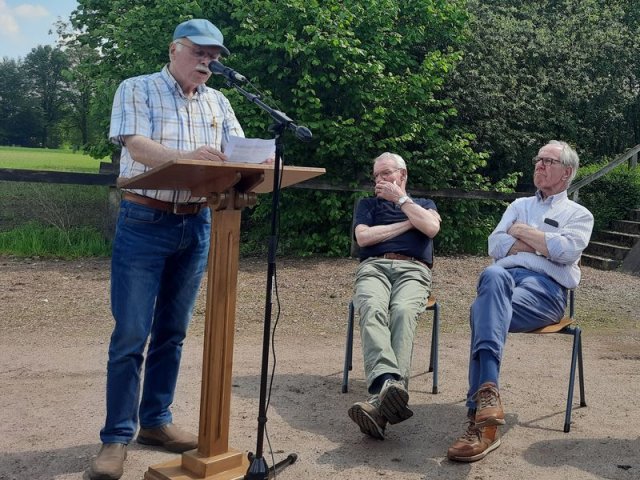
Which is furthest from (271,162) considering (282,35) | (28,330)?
(282,35)

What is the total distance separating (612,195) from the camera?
11.9 metres

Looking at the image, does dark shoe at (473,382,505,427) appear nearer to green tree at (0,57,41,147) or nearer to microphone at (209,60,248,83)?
microphone at (209,60,248,83)

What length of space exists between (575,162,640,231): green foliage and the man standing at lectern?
9745 mm

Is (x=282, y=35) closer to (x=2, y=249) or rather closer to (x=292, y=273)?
(x=292, y=273)

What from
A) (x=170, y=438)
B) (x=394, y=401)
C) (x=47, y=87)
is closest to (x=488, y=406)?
(x=394, y=401)

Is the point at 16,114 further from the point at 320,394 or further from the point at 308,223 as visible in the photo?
the point at 320,394

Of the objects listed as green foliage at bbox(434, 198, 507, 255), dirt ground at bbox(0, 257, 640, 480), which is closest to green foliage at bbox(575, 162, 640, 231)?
green foliage at bbox(434, 198, 507, 255)

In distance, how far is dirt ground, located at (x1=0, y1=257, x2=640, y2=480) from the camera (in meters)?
3.47

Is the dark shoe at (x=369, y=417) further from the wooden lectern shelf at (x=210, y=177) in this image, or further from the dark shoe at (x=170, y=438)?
the wooden lectern shelf at (x=210, y=177)

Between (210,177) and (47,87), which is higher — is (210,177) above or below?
below

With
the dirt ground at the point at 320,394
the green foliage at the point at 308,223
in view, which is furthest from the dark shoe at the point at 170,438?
the green foliage at the point at 308,223

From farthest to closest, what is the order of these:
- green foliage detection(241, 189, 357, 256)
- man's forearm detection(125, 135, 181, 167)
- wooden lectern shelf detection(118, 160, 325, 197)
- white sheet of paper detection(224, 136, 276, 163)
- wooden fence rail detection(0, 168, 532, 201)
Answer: green foliage detection(241, 189, 357, 256) → wooden fence rail detection(0, 168, 532, 201) → man's forearm detection(125, 135, 181, 167) → white sheet of paper detection(224, 136, 276, 163) → wooden lectern shelf detection(118, 160, 325, 197)

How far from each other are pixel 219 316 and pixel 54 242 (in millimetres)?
7058

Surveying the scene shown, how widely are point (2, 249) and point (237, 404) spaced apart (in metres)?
6.03
